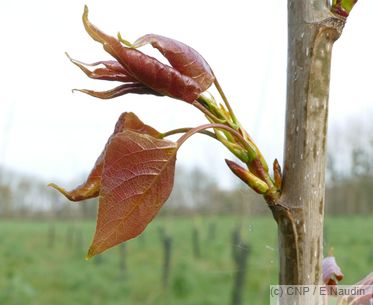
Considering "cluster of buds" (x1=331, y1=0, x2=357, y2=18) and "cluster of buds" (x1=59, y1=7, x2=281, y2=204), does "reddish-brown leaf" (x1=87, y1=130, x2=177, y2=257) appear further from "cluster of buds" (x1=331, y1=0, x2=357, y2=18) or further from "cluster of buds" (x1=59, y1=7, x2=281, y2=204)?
"cluster of buds" (x1=331, y1=0, x2=357, y2=18)

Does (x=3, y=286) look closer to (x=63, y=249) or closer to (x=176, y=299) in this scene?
(x=176, y=299)

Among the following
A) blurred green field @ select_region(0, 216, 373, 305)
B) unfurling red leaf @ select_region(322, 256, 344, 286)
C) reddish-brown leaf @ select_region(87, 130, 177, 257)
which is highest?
reddish-brown leaf @ select_region(87, 130, 177, 257)

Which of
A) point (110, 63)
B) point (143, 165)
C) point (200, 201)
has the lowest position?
point (143, 165)

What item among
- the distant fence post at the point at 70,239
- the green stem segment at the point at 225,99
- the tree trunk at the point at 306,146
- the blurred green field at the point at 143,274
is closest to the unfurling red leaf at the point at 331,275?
the tree trunk at the point at 306,146

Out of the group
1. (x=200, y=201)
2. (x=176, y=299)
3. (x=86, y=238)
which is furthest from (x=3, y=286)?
(x=200, y=201)

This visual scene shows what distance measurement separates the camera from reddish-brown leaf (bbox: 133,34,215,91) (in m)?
0.53

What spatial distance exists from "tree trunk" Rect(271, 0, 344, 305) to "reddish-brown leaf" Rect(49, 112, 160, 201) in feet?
0.45

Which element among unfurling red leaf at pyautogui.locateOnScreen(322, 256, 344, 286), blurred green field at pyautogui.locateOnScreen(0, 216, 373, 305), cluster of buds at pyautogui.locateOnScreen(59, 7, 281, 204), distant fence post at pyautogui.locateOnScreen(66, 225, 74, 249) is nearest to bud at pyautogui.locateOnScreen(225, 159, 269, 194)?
cluster of buds at pyautogui.locateOnScreen(59, 7, 281, 204)

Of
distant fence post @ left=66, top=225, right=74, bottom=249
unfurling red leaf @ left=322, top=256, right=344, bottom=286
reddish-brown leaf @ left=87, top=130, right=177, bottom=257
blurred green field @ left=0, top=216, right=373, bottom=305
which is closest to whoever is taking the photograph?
reddish-brown leaf @ left=87, top=130, right=177, bottom=257

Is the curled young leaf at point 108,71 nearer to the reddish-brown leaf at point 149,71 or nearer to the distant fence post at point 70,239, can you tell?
the reddish-brown leaf at point 149,71

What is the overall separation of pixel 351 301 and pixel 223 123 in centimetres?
23

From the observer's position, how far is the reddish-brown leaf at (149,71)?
50cm

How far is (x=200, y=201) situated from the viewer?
3020 centimetres

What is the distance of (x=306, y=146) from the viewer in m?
0.55
